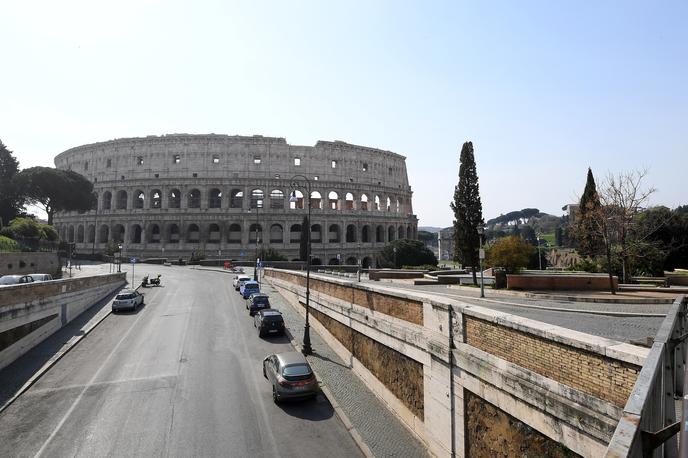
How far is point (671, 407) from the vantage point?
560 centimetres

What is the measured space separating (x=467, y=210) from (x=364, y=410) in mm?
24923

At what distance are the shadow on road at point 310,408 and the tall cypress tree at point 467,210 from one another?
23196 mm

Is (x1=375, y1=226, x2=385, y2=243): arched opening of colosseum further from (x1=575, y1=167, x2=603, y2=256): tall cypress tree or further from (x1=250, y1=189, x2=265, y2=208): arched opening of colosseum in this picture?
(x1=575, y1=167, x2=603, y2=256): tall cypress tree

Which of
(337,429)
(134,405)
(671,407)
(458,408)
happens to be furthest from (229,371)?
(671,407)

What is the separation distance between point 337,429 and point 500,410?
20.7 ft

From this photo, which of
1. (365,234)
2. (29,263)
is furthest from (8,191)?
(365,234)

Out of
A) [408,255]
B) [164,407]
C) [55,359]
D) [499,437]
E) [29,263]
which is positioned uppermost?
[408,255]

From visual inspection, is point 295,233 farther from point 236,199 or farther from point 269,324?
point 269,324

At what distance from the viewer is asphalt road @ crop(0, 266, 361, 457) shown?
1159 centimetres

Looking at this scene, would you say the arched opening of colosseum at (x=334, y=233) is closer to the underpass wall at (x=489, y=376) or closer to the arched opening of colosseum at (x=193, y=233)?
the arched opening of colosseum at (x=193, y=233)

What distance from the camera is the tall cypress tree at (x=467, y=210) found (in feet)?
115

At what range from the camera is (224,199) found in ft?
251

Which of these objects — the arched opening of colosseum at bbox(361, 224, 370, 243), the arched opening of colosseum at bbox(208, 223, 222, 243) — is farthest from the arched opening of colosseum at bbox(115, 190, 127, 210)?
the arched opening of colosseum at bbox(361, 224, 370, 243)

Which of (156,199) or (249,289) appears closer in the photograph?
(249,289)
